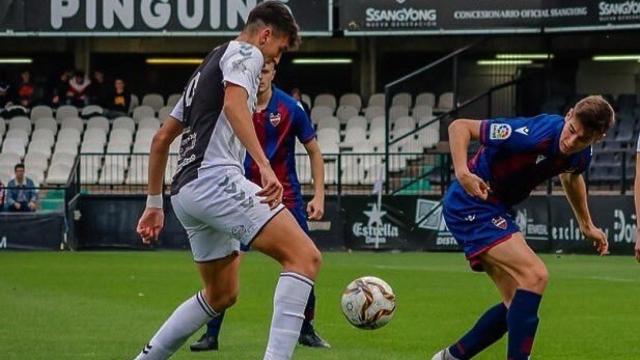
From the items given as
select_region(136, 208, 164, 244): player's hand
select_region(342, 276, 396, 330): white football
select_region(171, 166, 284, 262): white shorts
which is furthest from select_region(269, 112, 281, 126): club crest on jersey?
select_region(171, 166, 284, 262): white shorts

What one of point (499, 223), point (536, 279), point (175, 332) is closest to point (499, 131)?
point (499, 223)

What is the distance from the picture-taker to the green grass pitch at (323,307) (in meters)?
12.1

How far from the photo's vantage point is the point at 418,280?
2033 cm

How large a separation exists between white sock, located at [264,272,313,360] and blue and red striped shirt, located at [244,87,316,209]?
393 cm

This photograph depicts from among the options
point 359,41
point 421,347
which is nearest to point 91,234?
point 359,41

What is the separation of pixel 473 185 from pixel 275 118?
318 centimetres

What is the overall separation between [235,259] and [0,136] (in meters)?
26.2

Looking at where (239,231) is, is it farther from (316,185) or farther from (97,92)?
(97,92)

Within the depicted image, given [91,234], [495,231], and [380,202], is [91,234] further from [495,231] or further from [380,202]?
[495,231]

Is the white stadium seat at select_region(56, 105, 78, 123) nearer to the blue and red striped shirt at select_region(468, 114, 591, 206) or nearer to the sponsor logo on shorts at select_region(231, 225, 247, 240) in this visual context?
the blue and red striped shirt at select_region(468, 114, 591, 206)

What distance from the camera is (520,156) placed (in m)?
9.82

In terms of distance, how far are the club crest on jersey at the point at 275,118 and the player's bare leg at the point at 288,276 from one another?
12.6ft

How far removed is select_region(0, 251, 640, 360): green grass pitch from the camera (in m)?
12.1

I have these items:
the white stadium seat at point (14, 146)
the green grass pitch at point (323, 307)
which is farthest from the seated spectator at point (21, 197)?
the white stadium seat at point (14, 146)
